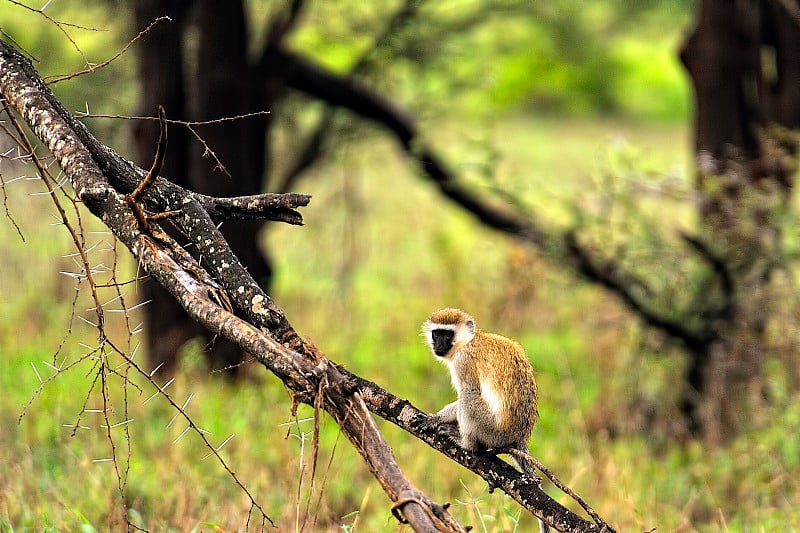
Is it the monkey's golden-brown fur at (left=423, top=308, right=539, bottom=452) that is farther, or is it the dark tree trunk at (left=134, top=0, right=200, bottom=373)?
the dark tree trunk at (left=134, top=0, right=200, bottom=373)

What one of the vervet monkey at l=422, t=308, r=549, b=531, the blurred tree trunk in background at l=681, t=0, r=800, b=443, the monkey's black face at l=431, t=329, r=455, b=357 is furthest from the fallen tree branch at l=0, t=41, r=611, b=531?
the blurred tree trunk in background at l=681, t=0, r=800, b=443

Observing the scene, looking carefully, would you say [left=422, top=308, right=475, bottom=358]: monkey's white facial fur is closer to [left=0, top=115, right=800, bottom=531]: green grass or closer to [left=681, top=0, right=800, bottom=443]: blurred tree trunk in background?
[left=0, top=115, right=800, bottom=531]: green grass

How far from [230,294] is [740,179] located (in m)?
4.56

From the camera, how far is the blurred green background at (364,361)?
5.08m

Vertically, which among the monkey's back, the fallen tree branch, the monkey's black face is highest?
the fallen tree branch

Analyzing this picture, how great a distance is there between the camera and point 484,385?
12.8 feet

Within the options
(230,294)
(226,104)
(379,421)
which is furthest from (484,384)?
(226,104)

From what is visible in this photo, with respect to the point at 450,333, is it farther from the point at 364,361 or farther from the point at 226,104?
the point at 364,361

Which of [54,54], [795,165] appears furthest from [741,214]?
[54,54]

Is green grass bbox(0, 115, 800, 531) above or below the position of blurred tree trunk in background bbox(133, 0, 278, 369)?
below

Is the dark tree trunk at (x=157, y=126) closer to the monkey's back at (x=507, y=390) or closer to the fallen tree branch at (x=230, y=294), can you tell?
the monkey's back at (x=507, y=390)

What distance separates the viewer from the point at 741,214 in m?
6.63

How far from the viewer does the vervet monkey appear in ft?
12.3

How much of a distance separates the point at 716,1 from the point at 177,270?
6.17 m
